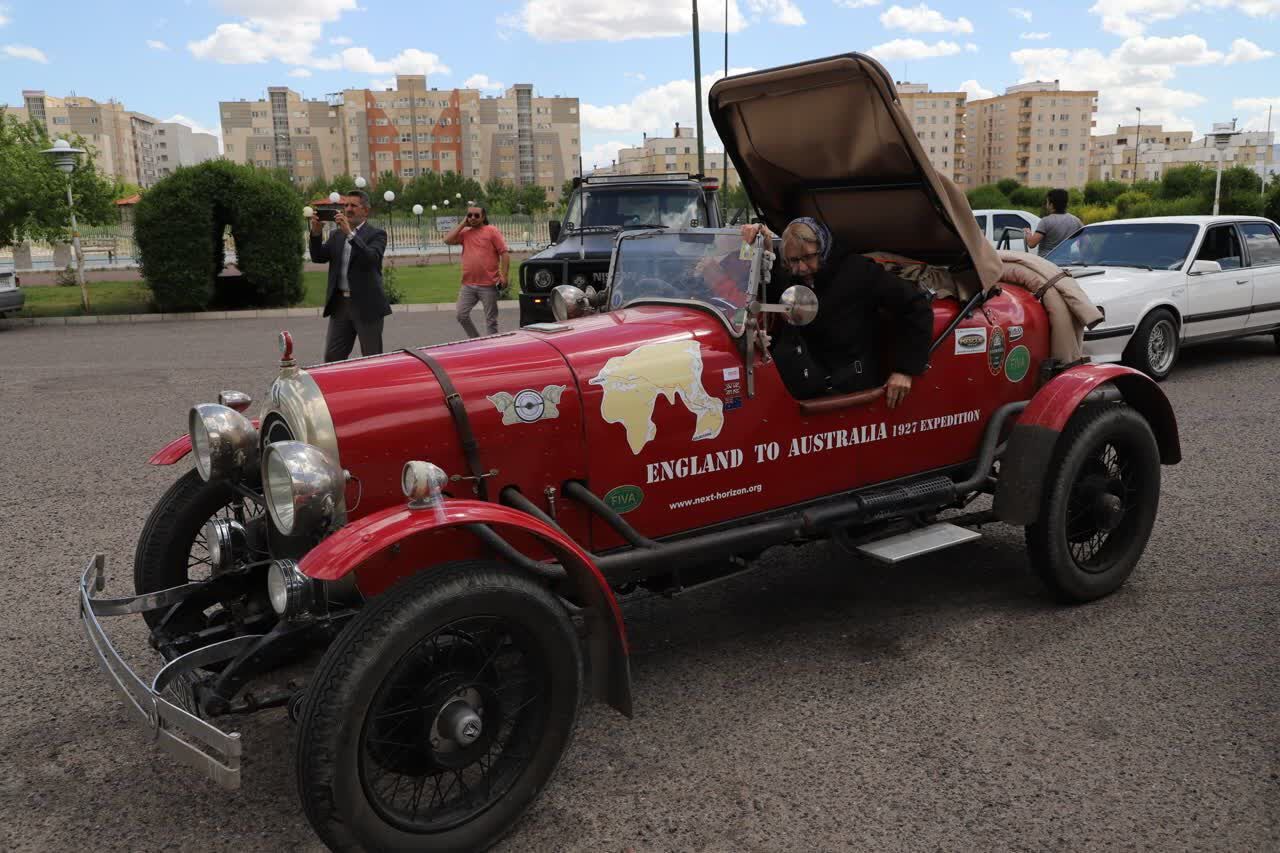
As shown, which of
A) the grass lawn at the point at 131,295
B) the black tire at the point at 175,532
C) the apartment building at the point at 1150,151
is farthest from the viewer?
the apartment building at the point at 1150,151

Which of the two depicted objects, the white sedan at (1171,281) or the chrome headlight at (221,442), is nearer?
the chrome headlight at (221,442)

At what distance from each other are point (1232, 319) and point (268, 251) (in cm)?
1626

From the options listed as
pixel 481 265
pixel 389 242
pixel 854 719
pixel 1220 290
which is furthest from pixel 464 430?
pixel 389 242

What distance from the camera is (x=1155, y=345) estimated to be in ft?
32.9

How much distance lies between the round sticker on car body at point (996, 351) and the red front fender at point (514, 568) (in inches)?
97.3

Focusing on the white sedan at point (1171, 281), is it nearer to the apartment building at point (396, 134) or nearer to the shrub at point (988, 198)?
the shrub at point (988, 198)

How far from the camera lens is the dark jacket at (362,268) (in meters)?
8.93

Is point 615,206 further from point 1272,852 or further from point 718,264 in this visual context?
point 1272,852

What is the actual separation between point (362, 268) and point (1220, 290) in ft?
29.0

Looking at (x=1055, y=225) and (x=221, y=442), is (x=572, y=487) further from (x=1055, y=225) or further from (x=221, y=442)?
(x=1055, y=225)

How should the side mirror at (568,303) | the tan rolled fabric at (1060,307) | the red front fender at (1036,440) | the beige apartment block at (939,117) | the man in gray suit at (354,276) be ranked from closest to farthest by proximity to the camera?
1. the red front fender at (1036,440)
2. the side mirror at (568,303)
3. the tan rolled fabric at (1060,307)
4. the man in gray suit at (354,276)
5. the beige apartment block at (939,117)

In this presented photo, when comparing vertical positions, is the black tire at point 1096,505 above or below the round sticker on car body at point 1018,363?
below

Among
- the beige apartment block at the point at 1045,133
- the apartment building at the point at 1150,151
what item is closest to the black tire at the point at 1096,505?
the apartment building at the point at 1150,151

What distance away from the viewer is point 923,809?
308cm
